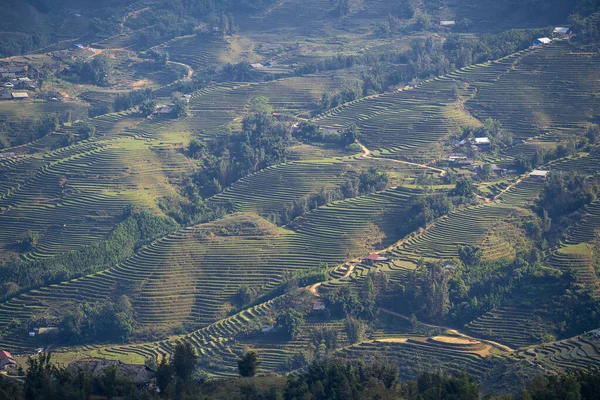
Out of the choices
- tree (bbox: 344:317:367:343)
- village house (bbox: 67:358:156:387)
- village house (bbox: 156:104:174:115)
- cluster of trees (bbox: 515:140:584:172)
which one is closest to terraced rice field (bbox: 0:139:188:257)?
village house (bbox: 156:104:174:115)

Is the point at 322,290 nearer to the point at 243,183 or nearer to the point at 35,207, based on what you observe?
the point at 243,183

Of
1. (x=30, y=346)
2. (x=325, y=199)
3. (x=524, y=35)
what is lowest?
(x=30, y=346)

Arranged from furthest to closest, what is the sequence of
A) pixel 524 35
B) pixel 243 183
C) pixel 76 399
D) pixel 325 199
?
1. pixel 524 35
2. pixel 243 183
3. pixel 325 199
4. pixel 76 399

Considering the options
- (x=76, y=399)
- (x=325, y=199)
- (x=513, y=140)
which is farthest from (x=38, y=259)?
(x=513, y=140)

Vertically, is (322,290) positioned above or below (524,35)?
below

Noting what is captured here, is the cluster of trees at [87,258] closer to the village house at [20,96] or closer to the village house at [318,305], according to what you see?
the village house at [318,305]

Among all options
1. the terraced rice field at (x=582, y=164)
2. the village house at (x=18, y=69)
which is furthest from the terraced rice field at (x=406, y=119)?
the village house at (x=18, y=69)

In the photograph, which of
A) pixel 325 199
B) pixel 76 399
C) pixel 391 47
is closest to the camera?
pixel 76 399
